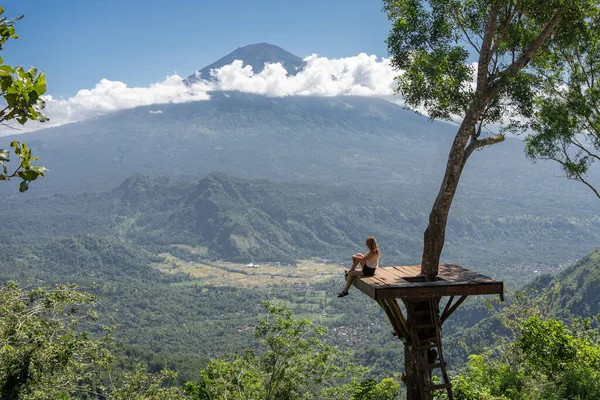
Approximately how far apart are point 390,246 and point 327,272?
38.0 metres

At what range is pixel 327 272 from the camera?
155000mm

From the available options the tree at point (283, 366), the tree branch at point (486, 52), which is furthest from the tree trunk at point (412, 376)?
the tree branch at point (486, 52)

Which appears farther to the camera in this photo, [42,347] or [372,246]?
[42,347]

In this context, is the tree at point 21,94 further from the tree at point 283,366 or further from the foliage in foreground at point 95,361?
the tree at point 283,366

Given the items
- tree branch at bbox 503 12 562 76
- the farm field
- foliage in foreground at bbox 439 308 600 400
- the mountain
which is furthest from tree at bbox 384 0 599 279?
the farm field

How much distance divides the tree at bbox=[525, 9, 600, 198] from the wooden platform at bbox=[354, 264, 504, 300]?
3.91 m

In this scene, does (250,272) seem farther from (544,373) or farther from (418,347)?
(418,347)

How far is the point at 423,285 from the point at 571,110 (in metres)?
5.54

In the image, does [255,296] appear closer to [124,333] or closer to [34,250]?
[124,333]

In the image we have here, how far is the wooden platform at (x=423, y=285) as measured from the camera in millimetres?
6260

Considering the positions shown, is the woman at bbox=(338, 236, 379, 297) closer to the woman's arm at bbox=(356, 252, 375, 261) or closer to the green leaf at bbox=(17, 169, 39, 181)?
the woman's arm at bbox=(356, 252, 375, 261)

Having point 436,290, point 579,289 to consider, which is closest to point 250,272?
point 579,289

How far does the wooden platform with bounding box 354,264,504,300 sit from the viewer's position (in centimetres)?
626

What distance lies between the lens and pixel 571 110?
9523mm
